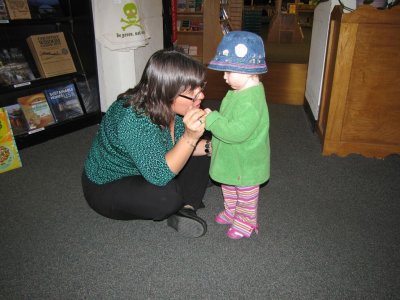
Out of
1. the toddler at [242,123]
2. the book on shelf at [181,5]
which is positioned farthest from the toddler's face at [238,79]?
the book on shelf at [181,5]

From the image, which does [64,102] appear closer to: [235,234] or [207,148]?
[207,148]

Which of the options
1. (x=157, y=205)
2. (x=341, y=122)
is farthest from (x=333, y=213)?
(x=157, y=205)

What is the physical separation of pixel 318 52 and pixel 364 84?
92cm

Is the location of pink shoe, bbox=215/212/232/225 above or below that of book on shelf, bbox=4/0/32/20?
below

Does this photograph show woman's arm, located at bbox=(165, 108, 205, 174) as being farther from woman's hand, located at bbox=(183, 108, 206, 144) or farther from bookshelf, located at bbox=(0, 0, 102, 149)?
bookshelf, located at bbox=(0, 0, 102, 149)

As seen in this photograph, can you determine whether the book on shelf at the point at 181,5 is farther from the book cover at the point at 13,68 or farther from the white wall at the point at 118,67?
the book cover at the point at 13,68

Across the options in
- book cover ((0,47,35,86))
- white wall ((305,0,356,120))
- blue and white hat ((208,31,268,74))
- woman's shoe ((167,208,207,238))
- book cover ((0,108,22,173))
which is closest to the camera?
blue and white hat ((208,31,268,74))

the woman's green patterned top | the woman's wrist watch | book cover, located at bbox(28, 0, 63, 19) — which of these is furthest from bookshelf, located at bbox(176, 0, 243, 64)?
the woman's green patterned top

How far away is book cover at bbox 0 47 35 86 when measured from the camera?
2291 mm

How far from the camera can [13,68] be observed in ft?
7.66

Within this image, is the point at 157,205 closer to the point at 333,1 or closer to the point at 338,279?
the point at 338,279

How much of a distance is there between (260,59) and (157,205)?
69 centimetres

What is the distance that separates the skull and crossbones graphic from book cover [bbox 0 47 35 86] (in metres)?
0.76

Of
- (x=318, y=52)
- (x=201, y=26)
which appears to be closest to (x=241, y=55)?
(x=318, y=52)
